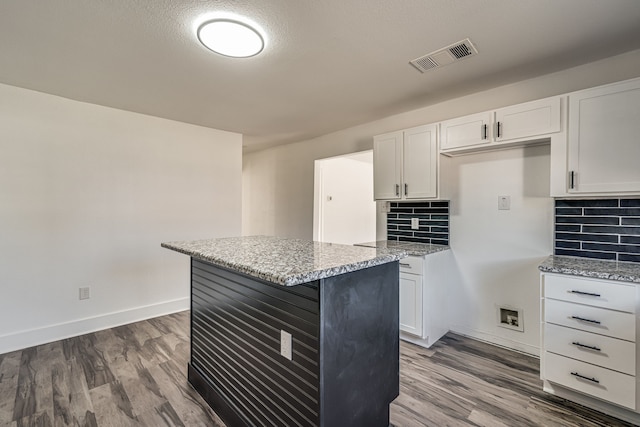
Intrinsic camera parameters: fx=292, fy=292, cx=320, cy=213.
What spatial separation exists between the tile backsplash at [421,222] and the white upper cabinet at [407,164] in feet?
1.08

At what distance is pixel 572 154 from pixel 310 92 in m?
2.11

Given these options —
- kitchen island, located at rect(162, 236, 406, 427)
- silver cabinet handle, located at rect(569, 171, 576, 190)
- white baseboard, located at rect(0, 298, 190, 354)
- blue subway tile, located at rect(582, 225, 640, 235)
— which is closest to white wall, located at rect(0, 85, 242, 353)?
white baseboard, located at rect(0, 298, 190, 354)

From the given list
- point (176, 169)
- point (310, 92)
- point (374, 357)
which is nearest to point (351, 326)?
point (374, 357)

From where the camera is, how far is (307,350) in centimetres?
126

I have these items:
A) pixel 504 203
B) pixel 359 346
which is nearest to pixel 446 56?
pixel 504 203

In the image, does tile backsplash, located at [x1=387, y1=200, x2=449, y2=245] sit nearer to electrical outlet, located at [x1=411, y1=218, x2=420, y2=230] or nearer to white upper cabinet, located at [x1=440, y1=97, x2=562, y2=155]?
electrical outlet, located at [x1=411, y1=218, x2=420, y2=230]

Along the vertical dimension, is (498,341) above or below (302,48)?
below

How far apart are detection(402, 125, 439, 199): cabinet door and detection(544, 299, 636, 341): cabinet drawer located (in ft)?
4.10

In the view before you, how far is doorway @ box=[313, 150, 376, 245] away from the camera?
4527mm

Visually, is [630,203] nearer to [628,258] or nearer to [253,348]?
[628,258]

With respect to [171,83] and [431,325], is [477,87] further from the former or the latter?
[171,83]

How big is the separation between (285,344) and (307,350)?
145 millimetres

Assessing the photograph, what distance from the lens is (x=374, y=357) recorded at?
1480 millimetres

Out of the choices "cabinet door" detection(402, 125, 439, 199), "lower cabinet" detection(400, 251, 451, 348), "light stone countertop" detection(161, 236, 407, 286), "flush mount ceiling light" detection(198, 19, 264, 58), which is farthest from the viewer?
"cabinet door" detection(402, 125, 439, 199)
